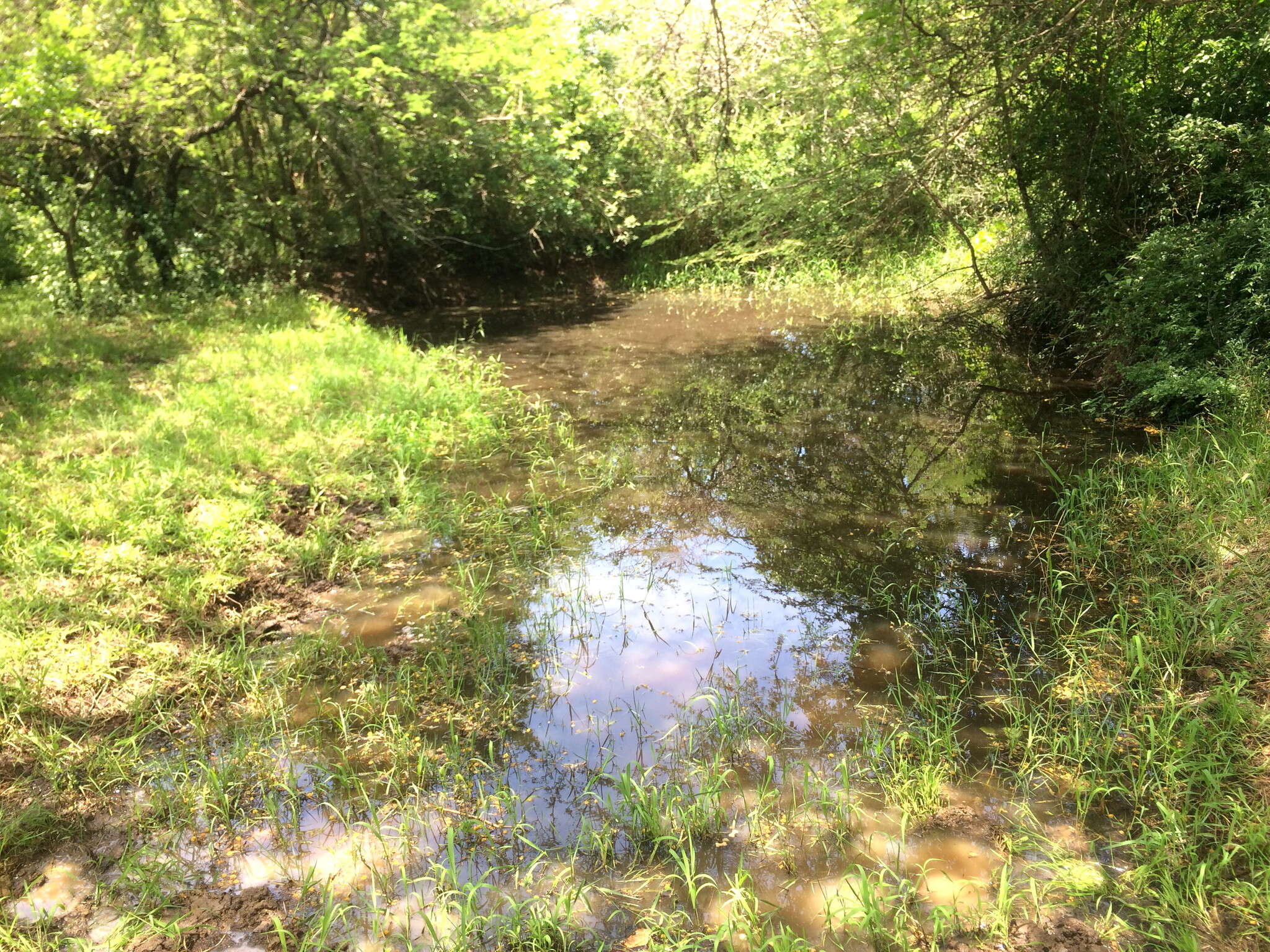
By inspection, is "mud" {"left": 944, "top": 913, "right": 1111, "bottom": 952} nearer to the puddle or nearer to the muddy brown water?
the muddy brown water

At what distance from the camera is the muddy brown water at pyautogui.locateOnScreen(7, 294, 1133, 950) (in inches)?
113

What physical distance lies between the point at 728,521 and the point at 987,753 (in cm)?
285

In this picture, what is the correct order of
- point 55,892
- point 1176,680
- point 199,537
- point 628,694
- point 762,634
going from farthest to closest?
1. point 199,537
2. point 762,634
3. point 628,694
4. point 1176,680
5. point 55,892

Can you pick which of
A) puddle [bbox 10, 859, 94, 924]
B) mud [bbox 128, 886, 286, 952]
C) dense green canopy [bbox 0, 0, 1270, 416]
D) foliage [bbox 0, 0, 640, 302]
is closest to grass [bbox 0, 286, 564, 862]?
puddle [bbox 10, 859, 94, 924]

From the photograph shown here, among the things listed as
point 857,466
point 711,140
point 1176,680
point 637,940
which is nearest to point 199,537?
point 637,940

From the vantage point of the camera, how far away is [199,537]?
5.03 metres

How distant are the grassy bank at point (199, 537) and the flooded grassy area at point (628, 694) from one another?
0.09ft

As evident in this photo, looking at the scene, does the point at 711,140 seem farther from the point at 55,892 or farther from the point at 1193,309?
the point at 55,892

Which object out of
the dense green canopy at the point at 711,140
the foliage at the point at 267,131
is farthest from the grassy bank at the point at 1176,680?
the foliage at the point at 267,131

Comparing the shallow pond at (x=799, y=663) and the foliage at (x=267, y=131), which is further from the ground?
the foliage at (x=267, y=131)

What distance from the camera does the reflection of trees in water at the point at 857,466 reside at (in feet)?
17.0

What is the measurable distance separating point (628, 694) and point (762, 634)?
895mm

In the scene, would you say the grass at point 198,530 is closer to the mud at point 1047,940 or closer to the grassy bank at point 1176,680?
the mud at point 1047,940

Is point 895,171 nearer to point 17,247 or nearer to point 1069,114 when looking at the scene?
point 1069,114
